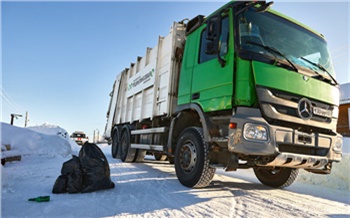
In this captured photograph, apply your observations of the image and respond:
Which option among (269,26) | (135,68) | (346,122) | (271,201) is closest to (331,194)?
(271,201)

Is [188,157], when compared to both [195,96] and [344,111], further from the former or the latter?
[344,111]

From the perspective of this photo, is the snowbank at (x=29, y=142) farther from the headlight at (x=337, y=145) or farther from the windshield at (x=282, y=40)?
the headlight at (x=337, y=145)

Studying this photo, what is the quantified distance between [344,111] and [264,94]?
56.5 ft

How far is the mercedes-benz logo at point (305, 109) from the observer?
11.8ft

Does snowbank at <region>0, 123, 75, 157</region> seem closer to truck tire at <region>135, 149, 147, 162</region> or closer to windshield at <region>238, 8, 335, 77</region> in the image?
truck tire at <region>135, 149, 147, 162</region>

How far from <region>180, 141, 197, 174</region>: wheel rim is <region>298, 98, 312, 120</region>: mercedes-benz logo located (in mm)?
1745

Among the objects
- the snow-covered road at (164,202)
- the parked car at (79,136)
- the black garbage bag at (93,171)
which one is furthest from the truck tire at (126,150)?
the parked car at (79,136)

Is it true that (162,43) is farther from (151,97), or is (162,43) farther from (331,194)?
(331,194)

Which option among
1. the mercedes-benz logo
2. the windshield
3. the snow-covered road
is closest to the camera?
the snow-covered road

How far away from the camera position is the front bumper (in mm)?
3277

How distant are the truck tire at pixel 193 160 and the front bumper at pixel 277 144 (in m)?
0.77

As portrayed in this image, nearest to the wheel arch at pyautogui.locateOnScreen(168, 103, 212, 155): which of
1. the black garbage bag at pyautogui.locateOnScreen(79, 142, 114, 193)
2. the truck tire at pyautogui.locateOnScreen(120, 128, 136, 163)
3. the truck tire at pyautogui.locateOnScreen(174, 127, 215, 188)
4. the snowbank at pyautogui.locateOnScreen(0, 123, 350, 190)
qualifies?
the truck tire at pyautogui.locateOnScreen(174, 127, 215, 188)

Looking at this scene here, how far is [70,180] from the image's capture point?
11.9ft

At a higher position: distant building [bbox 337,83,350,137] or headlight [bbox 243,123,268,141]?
distant building [bbox 337,83,350,137]
